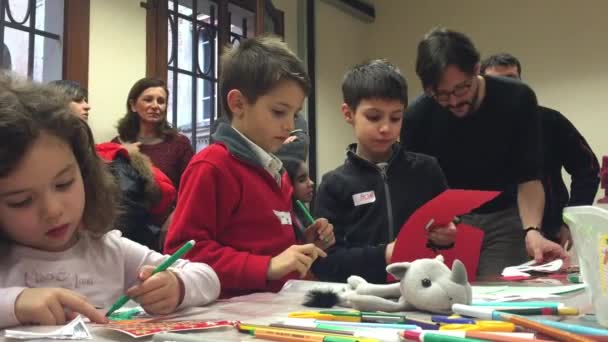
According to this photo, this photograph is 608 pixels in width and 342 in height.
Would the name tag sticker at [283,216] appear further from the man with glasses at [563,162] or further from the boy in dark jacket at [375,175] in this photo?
the man with glasses at [563,162]

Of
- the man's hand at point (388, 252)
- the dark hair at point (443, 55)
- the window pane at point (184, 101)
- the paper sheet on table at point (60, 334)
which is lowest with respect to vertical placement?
the paper sheet on table at point (60, 334)

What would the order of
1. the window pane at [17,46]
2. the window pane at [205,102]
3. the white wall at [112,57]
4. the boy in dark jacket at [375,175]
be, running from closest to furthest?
1. the boy in dark jacket at [375,175]
2. the window pane at [17,46]
3. the white wall at [112,57]
4. the window pane at [205,102]

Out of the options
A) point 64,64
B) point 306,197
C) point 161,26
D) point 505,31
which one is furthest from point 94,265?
point 505,31

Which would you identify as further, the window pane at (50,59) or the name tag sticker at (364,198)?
the window pane at (50,59)

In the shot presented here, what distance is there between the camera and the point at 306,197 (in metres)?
1.85

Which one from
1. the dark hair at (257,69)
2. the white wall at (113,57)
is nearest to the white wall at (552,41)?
the white wall at (113,57)

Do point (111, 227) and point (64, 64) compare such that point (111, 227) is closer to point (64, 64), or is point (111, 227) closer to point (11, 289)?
point (11, 289)

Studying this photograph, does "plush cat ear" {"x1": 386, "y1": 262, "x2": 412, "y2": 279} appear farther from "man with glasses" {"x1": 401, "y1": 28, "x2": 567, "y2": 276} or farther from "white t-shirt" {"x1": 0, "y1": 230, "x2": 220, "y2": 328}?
"man with glasses" {"x1": 401, "y1": 28, "x2": 567, "y2": 276}

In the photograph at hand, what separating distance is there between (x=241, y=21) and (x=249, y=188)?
3168 millimetres

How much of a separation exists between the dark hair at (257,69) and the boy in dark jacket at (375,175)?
0.78 ft

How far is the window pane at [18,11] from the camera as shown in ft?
8.83

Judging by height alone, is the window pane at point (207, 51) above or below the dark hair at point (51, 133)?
above

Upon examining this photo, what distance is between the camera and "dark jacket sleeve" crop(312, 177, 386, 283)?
117 centimetres

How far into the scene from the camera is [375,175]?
1.40 meters
